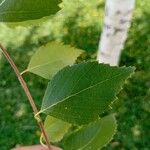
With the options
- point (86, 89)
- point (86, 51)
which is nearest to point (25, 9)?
point (86, 89)

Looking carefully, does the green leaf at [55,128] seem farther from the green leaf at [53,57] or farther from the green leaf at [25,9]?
the green leaf at [25,9]

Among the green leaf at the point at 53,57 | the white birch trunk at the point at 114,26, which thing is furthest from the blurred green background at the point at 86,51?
the green leaf at the point at 53,57

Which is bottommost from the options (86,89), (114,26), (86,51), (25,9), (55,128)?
(86,51)

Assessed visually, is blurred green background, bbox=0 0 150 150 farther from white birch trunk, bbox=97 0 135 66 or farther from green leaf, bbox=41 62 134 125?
green leaf, bbox=41 62 134 125

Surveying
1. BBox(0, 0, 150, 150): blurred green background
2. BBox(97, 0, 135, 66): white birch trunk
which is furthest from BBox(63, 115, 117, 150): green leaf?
BBox(0, 0, 150, 150): blurred green background

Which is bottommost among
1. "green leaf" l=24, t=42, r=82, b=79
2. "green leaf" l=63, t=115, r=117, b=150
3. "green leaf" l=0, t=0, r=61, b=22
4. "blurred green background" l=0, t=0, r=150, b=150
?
"blurred green background" l=0, t=0, r=150, b=150

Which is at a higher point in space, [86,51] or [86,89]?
[86,89]

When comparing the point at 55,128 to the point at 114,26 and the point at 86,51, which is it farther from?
the point at 86,51
